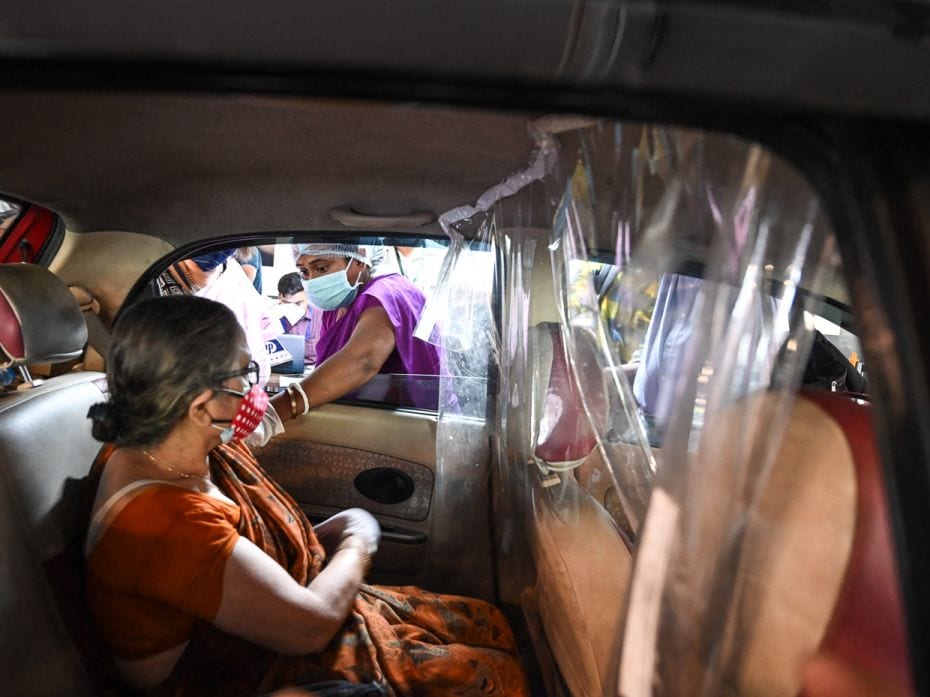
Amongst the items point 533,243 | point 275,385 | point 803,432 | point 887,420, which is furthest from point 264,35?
point 275,385

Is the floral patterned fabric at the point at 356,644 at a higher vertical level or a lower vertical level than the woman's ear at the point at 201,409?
lower

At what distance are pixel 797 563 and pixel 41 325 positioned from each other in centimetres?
154

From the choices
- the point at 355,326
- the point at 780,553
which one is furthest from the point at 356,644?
the point at 355,326

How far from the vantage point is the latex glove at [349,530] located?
1.64 m

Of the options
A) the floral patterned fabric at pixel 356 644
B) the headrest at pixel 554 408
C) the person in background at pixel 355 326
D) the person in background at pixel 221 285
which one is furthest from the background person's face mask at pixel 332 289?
the headrest at pixel 554 408

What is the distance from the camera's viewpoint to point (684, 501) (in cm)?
66

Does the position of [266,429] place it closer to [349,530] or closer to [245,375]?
[349,530]

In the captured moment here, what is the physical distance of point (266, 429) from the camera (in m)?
1.94

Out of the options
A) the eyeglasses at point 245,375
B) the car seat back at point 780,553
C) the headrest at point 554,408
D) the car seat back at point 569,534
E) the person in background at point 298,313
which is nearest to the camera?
the car seat back at point 780,553

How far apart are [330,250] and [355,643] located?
4.20 feet

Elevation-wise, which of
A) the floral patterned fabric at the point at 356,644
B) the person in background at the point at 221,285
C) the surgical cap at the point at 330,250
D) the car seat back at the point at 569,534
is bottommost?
the floral patterned fabric at the point at 356,644

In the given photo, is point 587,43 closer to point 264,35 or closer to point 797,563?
point 264,35

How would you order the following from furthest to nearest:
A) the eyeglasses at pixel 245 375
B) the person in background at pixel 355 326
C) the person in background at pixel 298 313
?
the person in background at pixel 298 313, the person in background at pixel 355 326, the eyeglasses at pixel 245 375

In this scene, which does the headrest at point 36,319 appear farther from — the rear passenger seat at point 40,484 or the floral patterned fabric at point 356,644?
the floral patterned fabric at point 356,644
